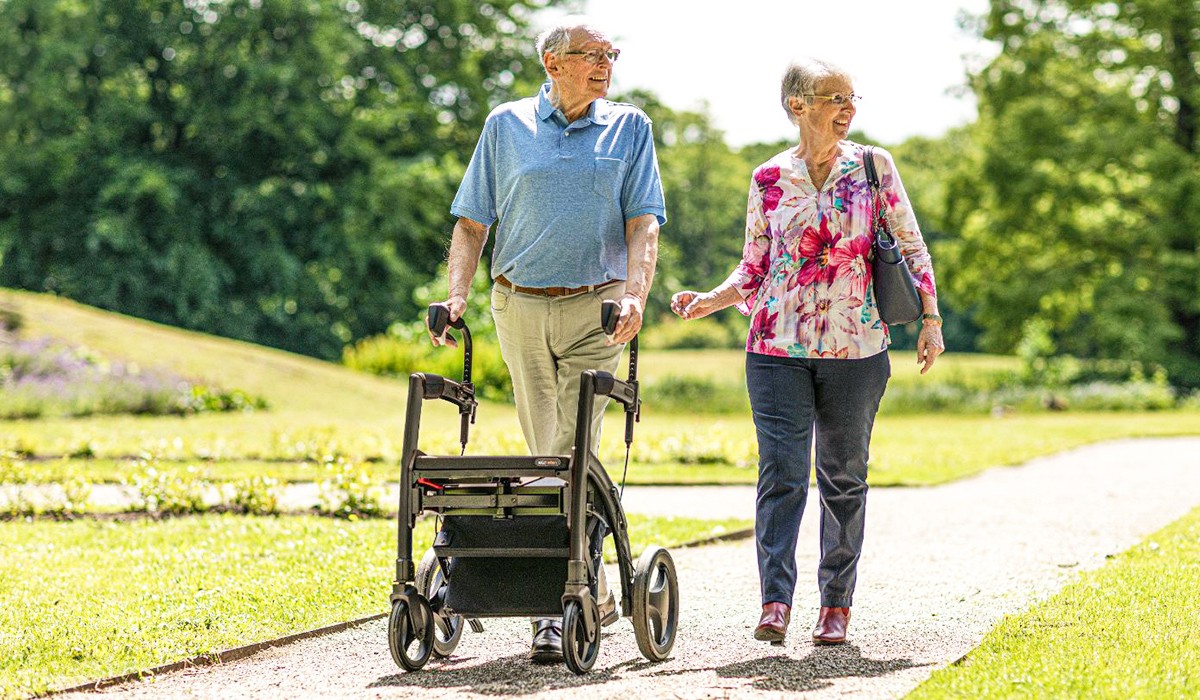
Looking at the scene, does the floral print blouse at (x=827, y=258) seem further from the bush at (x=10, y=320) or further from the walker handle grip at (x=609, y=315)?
the bush at (x=10, y=320)

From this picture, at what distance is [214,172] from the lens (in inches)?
1404

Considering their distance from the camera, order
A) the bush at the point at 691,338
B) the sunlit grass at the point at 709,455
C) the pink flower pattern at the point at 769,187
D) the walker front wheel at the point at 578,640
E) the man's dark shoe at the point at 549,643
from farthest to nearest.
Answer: the bush at the point at 691,338 < the sunlit grass at the point at 709,455 < the pink flower pattern at the point at 769,187 < the man's dark shoe at the point at 549,643 < the walker front wheel at the point at 578,640

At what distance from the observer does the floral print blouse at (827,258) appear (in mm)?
4715

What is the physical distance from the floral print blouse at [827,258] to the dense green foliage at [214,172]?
29.0 meters

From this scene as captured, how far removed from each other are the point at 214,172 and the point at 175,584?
3121 centimetres

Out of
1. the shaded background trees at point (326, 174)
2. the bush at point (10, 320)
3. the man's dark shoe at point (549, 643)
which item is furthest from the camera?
the shaded background trees at point (326, 174)

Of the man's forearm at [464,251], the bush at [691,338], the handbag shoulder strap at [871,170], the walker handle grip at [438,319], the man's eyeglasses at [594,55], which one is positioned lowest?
the walker handle grip at [438,319]

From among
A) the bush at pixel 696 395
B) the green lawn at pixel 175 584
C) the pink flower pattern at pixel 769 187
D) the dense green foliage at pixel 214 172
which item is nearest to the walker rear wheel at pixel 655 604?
the green lawn at pixel 175 584

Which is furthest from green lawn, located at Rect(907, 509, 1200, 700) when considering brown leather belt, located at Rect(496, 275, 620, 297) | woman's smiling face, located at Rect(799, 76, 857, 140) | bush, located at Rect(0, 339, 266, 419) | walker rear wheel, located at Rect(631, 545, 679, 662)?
bush, located at Rect(0, 339, 266, 419)

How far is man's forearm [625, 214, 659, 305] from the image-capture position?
4.47 meters

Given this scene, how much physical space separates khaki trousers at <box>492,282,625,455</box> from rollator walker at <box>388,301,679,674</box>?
12.2 inches

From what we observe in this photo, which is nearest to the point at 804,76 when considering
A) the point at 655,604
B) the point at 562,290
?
the point at 562,290

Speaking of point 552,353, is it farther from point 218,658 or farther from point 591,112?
point 218,658

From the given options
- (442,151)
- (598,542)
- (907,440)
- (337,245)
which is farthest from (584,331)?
(442,151)
